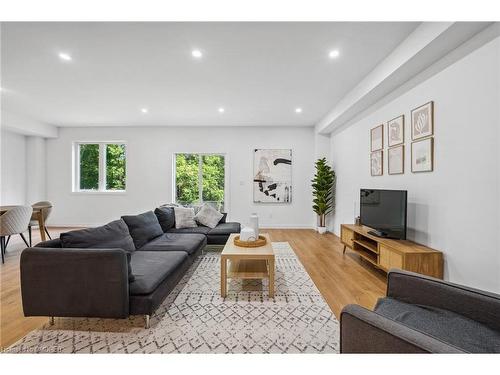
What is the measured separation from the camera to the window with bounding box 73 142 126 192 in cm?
600

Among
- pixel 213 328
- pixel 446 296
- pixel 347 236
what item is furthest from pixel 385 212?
pixel 213 328

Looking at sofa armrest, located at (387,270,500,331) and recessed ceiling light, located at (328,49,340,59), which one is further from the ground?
recessed ceiling light, located at (328,49,340,59)

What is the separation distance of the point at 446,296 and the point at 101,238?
8.57ft

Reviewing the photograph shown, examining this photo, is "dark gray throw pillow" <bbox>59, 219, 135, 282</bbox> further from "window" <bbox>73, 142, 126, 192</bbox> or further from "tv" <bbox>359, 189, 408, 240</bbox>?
"window" <bbox>73, 142, 126, 192</bbox>

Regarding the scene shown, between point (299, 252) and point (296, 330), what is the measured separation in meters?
2.12

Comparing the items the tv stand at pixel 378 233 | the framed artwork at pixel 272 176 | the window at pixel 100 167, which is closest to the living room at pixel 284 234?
the tv stand at pixel 378 233

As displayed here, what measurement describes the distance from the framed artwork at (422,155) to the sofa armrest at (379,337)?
2.17 metres

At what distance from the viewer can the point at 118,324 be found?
1.83 meters

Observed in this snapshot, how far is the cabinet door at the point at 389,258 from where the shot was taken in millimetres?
2373

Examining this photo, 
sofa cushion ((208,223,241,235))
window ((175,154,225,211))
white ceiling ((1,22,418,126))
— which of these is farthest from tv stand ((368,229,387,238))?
window ((175,154,225,211))

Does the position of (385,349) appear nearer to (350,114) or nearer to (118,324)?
(118,324)

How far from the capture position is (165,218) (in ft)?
12.1

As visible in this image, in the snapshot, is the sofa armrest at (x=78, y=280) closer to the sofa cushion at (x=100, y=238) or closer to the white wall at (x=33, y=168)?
the sofa cushion at (x=100, y=238)

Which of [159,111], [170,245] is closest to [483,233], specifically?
[170,245]
